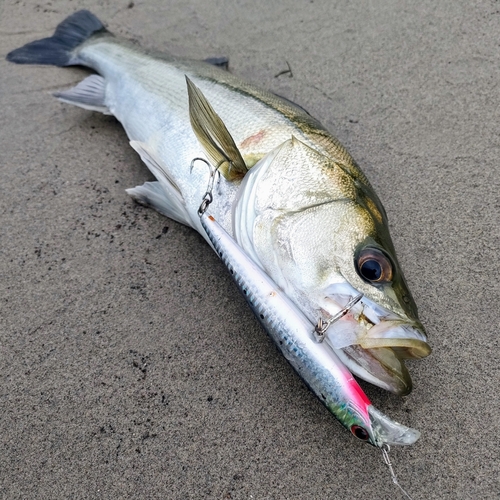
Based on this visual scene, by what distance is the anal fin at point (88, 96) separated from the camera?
3.22 m

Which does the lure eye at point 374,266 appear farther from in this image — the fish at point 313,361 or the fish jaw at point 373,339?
the fish at point 313,361

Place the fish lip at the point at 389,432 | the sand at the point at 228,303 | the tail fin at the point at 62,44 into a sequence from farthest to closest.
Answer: the tail fin at the point at 62,44 < the sand at the point at 228,303 < the fish lip at the point at 389,432

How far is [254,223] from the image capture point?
204cm

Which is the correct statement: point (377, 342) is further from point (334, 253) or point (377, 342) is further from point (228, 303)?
point (228, 303)

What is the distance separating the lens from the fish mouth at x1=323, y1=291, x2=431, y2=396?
5.43 feet

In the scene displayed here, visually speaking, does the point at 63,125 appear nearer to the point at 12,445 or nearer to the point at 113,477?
the point at 12,445

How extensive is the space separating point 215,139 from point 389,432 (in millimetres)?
1465

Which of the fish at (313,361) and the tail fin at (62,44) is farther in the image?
the tail fin at (62,44)

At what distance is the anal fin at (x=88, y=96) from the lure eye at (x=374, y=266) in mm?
2189

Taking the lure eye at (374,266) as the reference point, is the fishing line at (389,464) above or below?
below

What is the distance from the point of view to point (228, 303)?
2359 mm

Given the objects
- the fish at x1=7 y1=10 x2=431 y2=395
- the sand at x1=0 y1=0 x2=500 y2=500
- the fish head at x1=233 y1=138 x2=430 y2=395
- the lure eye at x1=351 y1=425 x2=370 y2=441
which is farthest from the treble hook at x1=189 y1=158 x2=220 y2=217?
the lure eye at x1=351 y1=425 x2=370 y2=441

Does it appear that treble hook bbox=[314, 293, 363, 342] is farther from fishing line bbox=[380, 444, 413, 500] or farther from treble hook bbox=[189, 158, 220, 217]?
treble hook bbox=[189, 158, 220, 217]

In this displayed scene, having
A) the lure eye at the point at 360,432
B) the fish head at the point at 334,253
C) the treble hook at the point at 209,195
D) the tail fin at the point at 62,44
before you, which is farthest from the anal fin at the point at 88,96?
the lure eye at the point at 360,432
